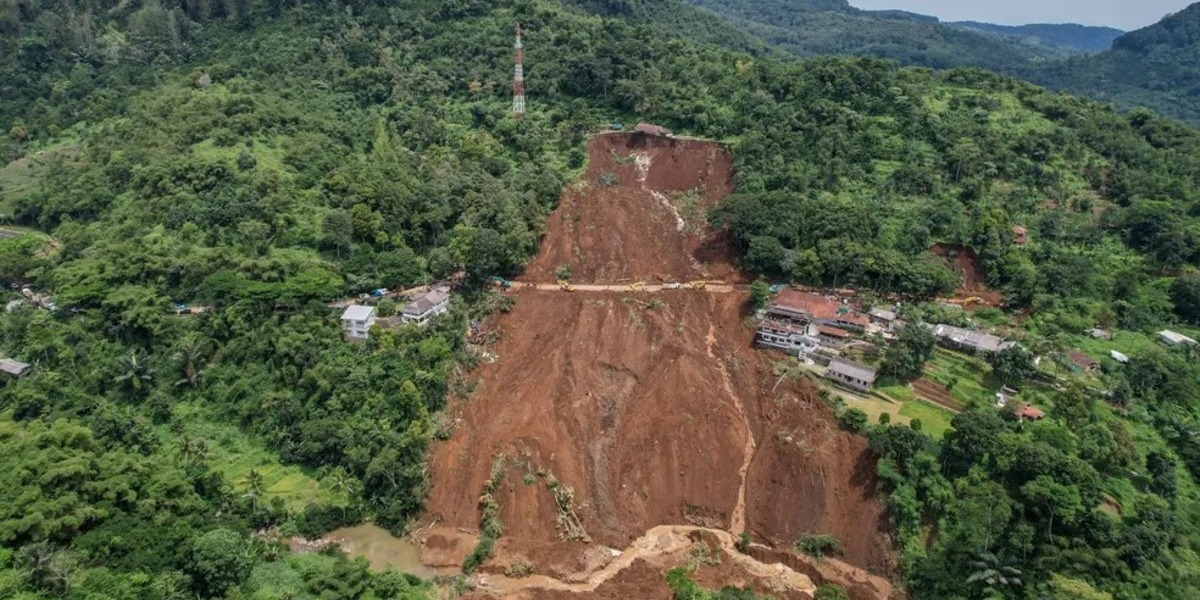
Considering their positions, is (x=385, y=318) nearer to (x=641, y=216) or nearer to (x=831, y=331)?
(x=641, y=216)

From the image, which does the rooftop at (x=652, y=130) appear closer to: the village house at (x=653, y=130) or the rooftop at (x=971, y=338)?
the village house at (x=653, y=130)

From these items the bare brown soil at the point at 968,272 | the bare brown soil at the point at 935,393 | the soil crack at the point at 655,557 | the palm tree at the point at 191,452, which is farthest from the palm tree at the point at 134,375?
the bare brown soil at the point at 968,272

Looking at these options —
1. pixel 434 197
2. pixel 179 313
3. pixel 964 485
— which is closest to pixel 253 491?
pixel 179 313

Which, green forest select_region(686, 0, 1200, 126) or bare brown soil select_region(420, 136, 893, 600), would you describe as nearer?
bare brown soil select_region(420, 136, 893, 600)

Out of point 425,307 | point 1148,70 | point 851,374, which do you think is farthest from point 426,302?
point 1148,70

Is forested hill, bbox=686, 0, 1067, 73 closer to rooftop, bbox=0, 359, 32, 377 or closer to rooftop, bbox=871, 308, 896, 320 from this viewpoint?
rooftop, bbox=871, 308, 896, 320

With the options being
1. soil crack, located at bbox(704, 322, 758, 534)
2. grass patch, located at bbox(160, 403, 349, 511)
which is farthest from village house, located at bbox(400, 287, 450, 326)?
soil crack, located at bbox(704, 322, 758, 534)
